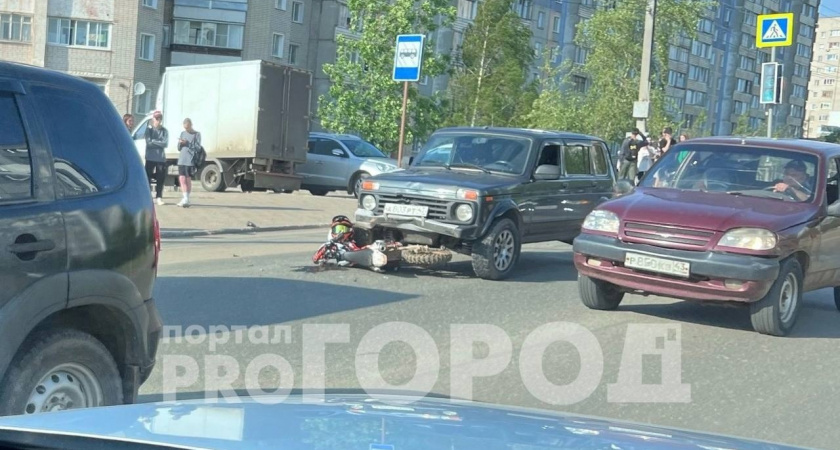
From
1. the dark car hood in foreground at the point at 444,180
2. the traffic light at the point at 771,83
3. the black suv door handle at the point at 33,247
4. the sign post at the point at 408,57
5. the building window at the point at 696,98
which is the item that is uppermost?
the building window at the point at 696,98

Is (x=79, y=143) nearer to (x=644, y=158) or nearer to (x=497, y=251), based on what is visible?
(x=497, y=251)

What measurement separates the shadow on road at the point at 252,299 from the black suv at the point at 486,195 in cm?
143

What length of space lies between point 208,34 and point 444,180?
50.2m

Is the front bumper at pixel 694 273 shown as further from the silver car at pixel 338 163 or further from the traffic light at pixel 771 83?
the silver car at pixel 338 163

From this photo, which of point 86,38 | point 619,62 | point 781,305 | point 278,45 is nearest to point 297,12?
point 278,45

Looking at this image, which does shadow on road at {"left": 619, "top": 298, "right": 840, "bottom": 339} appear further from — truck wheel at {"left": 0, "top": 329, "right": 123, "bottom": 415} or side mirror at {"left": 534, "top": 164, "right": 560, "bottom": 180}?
truck wheel at {"left": 0, "top": 329, "right": 123, "bottom": 415}

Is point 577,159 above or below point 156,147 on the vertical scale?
above

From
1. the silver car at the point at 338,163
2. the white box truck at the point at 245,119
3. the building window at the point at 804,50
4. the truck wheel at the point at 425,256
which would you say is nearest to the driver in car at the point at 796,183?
the truck wheel at the point at 425,256

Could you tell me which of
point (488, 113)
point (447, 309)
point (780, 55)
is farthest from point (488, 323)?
point (780, 55)

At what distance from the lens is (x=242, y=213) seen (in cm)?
1906

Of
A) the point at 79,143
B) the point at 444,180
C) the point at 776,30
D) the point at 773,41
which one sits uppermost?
the point at 776,30

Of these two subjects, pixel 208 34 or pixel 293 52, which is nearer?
pixel 208 34

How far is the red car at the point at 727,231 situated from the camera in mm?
8719

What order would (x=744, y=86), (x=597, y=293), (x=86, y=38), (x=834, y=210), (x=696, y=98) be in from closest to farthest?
(x=834, y=210), (x=597, y=293), (x=86, y=38), (x=696, y=98), (x=744, y=86)
